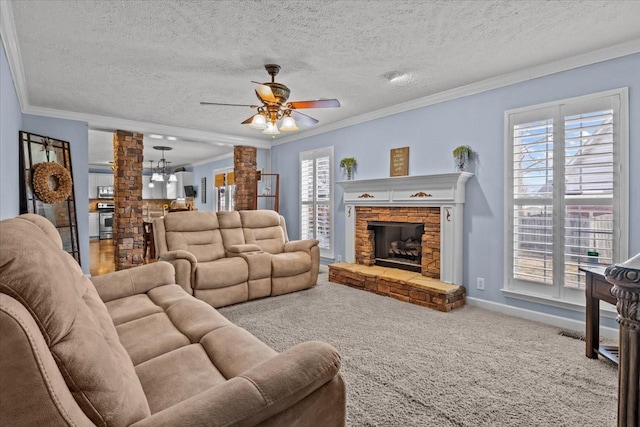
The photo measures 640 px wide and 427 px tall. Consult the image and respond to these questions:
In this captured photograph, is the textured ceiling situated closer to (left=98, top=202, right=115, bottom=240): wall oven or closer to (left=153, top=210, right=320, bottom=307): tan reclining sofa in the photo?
(left=153, top=210, right=320, bottom=307): tan reclining sofa

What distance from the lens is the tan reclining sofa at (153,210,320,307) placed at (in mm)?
3684

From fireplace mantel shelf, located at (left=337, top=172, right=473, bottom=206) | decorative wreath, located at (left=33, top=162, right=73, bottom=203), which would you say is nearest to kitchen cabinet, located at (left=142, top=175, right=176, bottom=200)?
decorative wreath, located at (left=33, top=162, right=73, bottom=203)

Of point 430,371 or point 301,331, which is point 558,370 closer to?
point 430,371

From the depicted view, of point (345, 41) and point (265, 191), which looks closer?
point (345, 41)

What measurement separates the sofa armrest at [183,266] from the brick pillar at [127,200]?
7.20 feet

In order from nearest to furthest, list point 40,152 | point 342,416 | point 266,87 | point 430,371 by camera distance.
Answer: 1. point 342,416
2. point 430,371
3. point 266,87
4. point 40,152

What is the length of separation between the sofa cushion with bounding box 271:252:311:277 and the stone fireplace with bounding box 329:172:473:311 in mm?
Answer: 628

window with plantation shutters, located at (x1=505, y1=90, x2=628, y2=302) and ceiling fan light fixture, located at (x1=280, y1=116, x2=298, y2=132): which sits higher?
ceiling fan light fixture, located at (x1=280, y1=116, x2=298, y2=132)

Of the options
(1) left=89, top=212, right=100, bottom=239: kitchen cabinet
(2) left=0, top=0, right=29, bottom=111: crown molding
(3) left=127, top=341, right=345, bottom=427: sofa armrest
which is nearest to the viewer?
(3) left=127, top=341, right=345, bottom=427: sofa armrest

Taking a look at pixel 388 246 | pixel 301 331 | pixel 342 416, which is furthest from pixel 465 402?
pixel 388 246

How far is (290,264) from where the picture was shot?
4.32m

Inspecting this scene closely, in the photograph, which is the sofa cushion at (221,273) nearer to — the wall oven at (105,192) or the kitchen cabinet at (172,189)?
the kitchen cabinet at (172,189)

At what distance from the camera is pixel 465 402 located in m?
1.97

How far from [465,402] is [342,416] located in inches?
46.1
